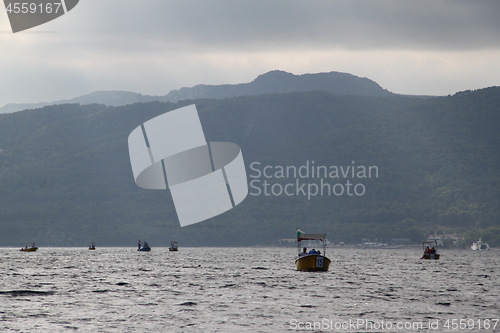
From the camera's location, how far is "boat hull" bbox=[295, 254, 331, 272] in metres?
103

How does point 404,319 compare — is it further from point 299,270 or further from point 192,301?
point 299,270

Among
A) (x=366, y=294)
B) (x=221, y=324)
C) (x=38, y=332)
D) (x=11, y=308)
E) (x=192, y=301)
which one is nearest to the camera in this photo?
(x=38, y=332)

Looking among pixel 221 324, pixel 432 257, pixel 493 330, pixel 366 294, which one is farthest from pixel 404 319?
pixel 432 257

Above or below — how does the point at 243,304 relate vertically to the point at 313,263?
below

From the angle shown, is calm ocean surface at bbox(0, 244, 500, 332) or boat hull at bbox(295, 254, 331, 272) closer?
calm ocean surface at bbox(0, 244, 500, 332)

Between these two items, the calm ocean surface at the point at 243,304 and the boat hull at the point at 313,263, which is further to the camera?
the boat hull at the point at 313,263

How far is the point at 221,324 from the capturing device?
51.3m

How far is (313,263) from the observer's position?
4065 inches

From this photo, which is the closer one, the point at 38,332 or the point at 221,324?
the point at 38,332

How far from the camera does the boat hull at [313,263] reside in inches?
4060

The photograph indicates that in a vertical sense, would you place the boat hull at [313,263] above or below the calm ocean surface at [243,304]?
above

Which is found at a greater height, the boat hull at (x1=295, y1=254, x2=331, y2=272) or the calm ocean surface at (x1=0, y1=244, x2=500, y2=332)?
the boat hull at (x1=295, y1=254, x2=331, y2=272)

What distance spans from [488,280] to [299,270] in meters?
25.9

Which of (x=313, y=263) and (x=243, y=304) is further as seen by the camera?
(x=313, y=263)
